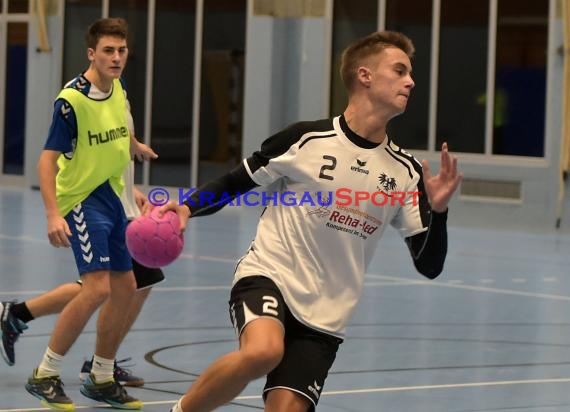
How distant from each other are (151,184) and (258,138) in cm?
244

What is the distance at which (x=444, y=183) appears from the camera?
5078 mm

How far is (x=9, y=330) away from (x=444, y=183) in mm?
3352

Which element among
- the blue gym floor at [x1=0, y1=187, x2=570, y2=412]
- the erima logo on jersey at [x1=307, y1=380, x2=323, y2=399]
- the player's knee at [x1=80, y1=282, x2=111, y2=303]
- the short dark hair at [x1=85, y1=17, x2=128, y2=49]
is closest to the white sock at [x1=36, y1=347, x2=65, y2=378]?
the blue gym floor at [x1=0, y1=187, x2=570, y2=412]

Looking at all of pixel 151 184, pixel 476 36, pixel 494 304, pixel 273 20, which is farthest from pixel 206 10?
pixel 494 304

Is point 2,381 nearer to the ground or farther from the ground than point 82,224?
nearer to the ground

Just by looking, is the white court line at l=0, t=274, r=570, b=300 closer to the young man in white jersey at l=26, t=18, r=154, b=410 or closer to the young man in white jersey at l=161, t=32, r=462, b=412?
the young man in white jersey at l=26, t=18, r=154, b=410

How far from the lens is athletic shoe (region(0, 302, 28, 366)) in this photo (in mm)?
7566

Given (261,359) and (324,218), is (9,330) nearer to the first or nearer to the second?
(324,218)

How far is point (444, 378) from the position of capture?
7.93 meters

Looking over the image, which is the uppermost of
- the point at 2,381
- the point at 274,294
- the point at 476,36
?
the point at 476,36

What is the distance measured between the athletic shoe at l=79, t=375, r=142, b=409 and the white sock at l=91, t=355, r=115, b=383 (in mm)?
26

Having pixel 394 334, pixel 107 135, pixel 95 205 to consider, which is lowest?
pixel 394 334

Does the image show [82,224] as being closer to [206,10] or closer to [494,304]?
[494,304]

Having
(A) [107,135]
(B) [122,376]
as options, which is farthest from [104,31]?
(B) [122,376]
